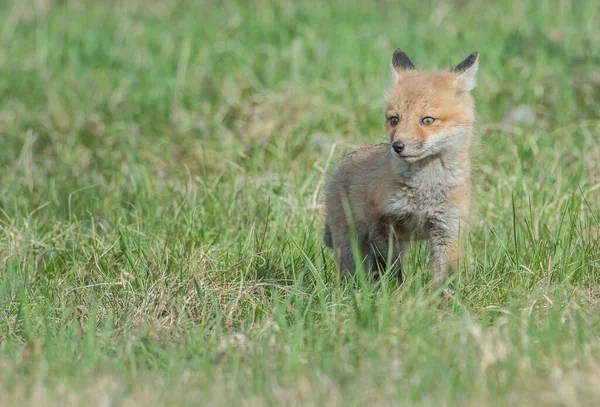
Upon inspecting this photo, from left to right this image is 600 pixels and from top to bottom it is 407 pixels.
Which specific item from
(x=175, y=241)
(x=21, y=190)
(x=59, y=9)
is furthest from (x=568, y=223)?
(x=59, y=9)

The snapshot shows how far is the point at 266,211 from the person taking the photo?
21.9 ft

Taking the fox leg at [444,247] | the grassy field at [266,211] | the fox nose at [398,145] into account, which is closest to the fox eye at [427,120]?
the fox nose at [398,145]

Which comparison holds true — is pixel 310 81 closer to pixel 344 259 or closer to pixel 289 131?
pixel 289 131

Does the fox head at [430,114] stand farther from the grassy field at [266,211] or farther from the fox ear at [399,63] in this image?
the grassy field at [266,211]

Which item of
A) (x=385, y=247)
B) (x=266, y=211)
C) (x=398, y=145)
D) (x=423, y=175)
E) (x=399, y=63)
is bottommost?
(x=266, y=211)

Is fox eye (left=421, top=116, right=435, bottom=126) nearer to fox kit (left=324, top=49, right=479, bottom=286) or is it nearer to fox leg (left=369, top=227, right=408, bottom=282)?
fox kit (left=324, top=49, right=479, bottom=286)

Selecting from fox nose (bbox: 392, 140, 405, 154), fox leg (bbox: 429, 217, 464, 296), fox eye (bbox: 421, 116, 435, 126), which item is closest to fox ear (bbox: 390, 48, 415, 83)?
fox eye (bbox: 421, 116, 435, 126)

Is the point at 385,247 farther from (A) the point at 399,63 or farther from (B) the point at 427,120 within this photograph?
(A) the point at 399,63

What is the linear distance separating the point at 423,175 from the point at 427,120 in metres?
0.31

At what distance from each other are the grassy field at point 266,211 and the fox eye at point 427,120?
0.86 m

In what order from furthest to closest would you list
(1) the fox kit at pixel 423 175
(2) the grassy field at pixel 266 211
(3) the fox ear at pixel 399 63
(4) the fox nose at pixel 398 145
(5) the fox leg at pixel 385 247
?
(3) the fox ear at pixel 399 63 < (5) the fox leg at pixel 385 247 < (1) the fox kit at pixel 423 175 < (4) the fox nose at pixel 398 145 < (2) the grassy field at pixel 266 211

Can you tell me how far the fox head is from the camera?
200 inches

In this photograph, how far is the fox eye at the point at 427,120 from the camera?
516 centimetres

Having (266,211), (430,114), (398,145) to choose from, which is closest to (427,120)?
(430,114)
